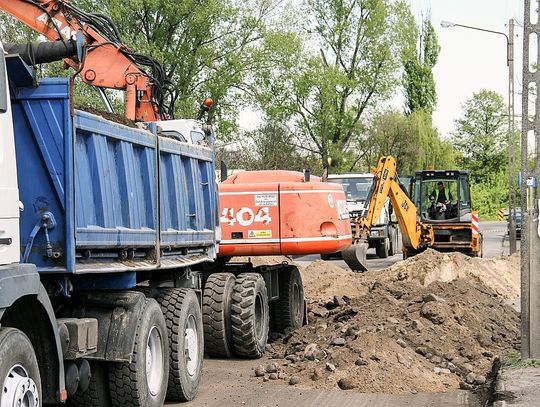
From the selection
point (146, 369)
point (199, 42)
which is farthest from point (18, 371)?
point (199, 42)

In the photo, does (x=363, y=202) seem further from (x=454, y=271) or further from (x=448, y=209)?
(x=454, y=271)

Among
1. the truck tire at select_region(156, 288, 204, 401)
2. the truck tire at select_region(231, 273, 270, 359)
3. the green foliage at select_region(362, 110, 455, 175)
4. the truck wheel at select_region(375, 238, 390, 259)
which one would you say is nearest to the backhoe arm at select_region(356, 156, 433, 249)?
the truck wheel at select_region(375, 238, 390, 259)

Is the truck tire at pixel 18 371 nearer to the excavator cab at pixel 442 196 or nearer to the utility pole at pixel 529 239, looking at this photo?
the utility pole at pixel 529 239

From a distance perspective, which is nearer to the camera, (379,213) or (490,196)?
(379,213)

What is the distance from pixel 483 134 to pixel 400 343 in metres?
88.7

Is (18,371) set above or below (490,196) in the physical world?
above

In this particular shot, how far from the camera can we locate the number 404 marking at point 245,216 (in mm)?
13500

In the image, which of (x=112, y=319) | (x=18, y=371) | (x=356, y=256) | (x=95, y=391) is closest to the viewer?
(x=18, y=371)

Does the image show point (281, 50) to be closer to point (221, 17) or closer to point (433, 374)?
point (221, 17)

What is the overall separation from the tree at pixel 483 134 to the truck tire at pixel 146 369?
8565cm

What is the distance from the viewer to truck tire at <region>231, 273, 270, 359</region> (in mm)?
12266

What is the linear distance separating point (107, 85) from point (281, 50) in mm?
31770

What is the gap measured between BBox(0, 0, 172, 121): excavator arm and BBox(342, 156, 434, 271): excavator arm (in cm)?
1053

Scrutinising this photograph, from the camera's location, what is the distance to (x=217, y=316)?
12.2m
